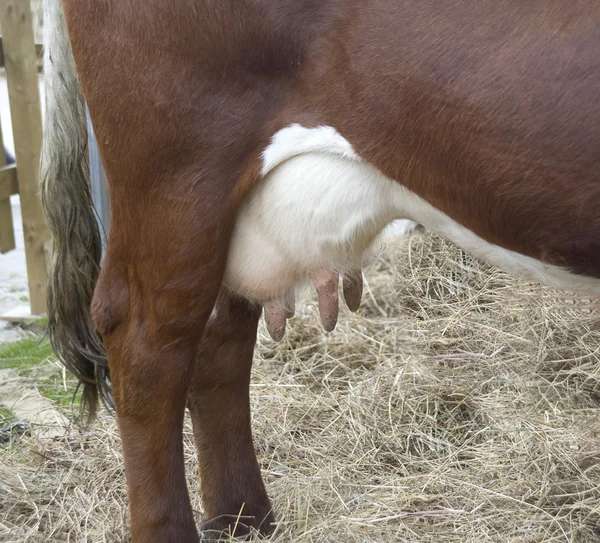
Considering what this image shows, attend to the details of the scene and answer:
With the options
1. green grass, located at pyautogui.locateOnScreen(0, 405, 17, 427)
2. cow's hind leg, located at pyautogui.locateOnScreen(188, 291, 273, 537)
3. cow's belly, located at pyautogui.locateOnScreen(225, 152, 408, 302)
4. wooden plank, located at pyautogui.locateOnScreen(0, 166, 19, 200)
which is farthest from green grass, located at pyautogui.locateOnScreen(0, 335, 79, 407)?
cow's belly, located at pyautogui.locateOnScreen(225, 152, 408, 302)

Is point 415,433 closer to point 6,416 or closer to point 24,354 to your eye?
point 6,416

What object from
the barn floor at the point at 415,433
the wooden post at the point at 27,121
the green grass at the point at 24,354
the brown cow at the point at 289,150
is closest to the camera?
the brown cow at the point at 289,150

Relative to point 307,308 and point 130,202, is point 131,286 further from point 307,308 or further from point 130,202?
point 307,308

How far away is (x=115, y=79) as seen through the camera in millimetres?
1687

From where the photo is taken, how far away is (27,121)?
13.8ft

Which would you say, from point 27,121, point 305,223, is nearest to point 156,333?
point 305,223

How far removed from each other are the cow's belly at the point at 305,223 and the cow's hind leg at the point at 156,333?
0.28 feet

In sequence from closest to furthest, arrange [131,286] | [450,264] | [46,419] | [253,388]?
[131,286] → [46,419] → [253,388] → [450,264]

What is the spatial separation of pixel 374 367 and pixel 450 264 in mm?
676

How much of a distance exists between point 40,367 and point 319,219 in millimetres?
2157

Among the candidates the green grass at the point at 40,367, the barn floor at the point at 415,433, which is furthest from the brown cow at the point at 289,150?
the green grass at the point at 40,367

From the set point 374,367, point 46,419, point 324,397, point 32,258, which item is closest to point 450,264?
point 374,367

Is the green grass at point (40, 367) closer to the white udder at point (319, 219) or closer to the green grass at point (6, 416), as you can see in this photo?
the green grass at point (6, 416)

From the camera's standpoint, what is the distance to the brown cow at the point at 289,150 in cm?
143
